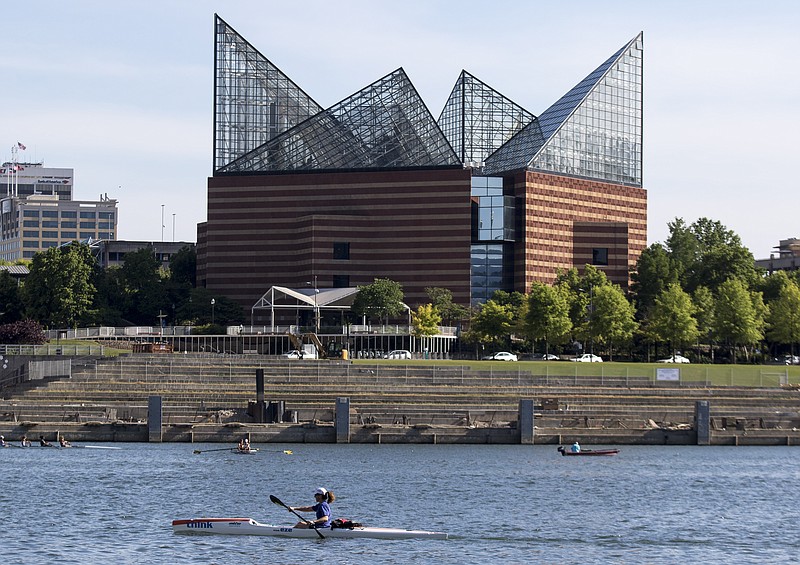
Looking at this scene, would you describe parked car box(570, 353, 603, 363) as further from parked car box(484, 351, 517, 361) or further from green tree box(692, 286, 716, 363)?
green tree box(692, 286, 716, 363)

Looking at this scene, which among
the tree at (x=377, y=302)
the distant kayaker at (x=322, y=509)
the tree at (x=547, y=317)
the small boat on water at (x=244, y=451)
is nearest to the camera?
the distant kayaker at (x=322, y=509)

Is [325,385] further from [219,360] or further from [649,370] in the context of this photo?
[649,370]

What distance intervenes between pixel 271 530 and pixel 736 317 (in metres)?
126

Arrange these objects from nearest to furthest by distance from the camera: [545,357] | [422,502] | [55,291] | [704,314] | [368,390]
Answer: [422,502] → [368,390] → [545,357] → [704,314] → [55,291]

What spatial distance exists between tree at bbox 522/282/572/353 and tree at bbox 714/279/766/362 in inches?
770

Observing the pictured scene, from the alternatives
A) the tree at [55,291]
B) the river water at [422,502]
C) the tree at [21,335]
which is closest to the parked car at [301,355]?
the tree at [21,335]

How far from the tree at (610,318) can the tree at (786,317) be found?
19650mm

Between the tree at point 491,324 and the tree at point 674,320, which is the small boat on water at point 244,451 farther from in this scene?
the tree at point 674,320

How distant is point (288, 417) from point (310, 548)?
52.2 metres

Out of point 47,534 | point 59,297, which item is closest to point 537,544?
point 47,534

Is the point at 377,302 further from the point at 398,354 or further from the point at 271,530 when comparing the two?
the point at 271,530

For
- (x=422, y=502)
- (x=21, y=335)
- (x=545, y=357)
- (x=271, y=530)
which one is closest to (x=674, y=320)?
(x=545, y=357)

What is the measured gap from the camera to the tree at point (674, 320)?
7244 inches

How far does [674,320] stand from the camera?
18475cm
